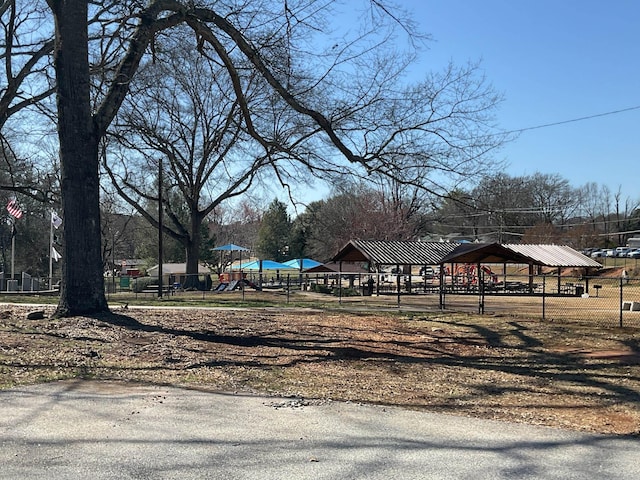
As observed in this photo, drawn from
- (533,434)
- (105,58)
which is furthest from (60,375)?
(105,58)

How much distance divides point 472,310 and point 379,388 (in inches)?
579

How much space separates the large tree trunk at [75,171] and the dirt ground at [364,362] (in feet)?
2.45

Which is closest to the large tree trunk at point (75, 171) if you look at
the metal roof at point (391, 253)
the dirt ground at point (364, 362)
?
the dirt ground at point (364, 362)

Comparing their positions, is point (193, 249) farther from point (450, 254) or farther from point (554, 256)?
point (554, 256)

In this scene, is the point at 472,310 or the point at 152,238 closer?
the point at 472,310

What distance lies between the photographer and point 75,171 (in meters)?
13.3

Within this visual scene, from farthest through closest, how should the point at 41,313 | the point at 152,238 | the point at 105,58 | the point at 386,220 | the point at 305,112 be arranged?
the point at 152,238 < the point at 386,220 < the point at 105,58 < the point at 41,313 < the point at 305,112

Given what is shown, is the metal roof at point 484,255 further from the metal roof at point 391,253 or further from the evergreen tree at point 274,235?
the evergreen tree at point 274,235

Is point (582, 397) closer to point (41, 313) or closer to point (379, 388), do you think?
point (379, 388)

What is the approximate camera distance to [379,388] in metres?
8.41

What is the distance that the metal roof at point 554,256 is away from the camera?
41.2 meters

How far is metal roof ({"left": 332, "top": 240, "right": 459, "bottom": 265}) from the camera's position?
36406mm

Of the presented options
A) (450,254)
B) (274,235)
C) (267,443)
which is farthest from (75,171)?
(274,235)

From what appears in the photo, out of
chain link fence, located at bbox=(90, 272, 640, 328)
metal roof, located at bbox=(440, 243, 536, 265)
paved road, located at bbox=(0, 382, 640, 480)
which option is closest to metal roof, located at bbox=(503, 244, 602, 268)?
chain link fence, located at bbox=(90, 272, 640, 328)
